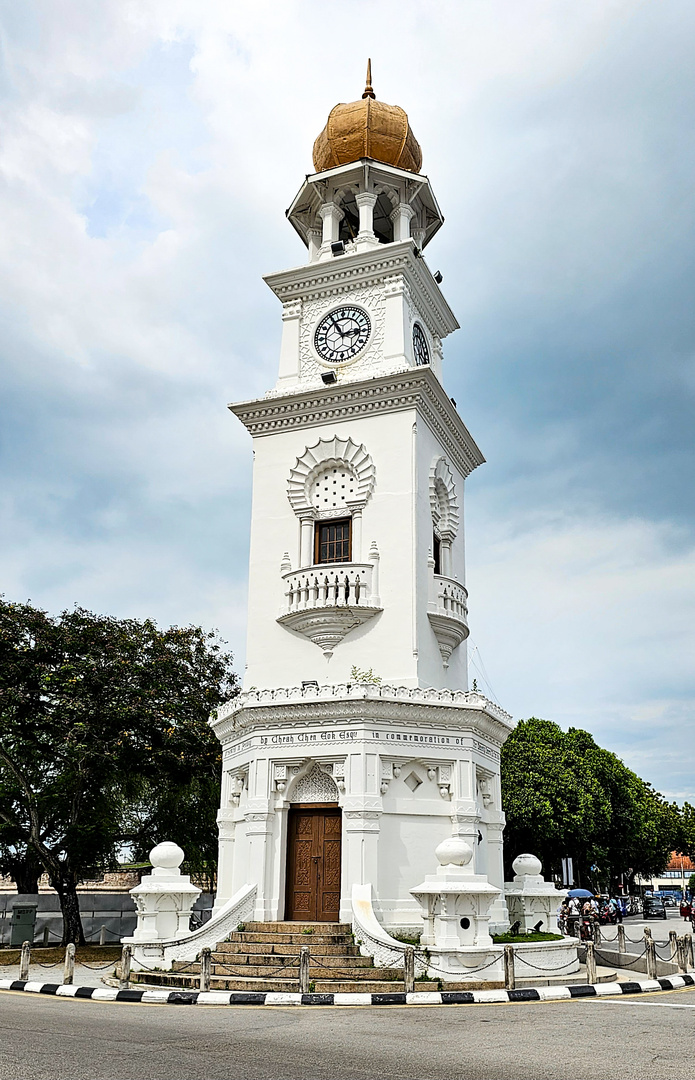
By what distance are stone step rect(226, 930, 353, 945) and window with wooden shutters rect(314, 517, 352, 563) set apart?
33.2 feet

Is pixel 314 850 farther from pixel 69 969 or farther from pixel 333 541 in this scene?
pixel 333 541

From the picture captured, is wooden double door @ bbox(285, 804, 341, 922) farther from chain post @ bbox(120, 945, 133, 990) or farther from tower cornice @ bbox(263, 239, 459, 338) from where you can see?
tower cornice @ bbox(263, 239, 459, 338)

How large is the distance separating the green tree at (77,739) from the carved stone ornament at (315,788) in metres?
9.02

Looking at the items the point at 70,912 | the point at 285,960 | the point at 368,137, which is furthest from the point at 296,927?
the point at 368,137

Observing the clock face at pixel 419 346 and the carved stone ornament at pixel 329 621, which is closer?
the carved stone ornament at pixel 329 621

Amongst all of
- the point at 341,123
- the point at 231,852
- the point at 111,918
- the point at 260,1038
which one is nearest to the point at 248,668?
the point at 231,852

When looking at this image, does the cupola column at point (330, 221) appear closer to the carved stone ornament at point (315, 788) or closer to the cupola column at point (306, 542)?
the cupola column at point (306, 542)

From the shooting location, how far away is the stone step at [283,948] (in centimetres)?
1814

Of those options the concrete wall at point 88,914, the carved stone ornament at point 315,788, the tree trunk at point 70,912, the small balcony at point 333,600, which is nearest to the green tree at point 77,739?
the tree trunk at point 70,912

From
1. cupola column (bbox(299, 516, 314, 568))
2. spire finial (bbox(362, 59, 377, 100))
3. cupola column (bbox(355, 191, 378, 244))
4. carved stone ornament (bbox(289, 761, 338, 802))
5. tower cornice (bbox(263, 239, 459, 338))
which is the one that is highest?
spire finial (bbox(362, 59, 377, 100))

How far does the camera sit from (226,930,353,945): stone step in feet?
60.8

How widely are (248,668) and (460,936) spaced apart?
10.2m

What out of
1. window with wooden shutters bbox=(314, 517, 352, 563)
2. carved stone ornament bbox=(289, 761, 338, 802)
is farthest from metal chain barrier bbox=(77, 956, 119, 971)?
window with wooden shutters bbox=(314, 517, 352, 563)

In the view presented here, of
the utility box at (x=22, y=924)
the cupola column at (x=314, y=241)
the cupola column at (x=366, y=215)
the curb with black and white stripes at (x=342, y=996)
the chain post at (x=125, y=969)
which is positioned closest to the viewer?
the curb with black and white stripes at (x=342, y=996)
